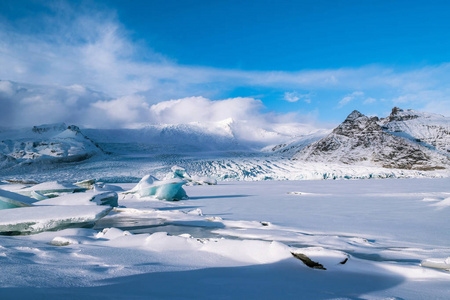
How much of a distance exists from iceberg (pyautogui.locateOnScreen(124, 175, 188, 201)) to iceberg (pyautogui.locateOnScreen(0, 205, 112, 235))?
12.1ft

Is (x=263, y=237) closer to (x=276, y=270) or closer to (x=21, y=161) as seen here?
(x=276, y=270)

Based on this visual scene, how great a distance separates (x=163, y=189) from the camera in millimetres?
6910

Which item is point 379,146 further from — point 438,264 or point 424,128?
point 438,264

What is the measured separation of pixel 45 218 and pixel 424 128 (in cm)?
6157

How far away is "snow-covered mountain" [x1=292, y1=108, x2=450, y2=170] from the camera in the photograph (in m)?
41.5

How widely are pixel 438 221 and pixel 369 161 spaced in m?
42.3

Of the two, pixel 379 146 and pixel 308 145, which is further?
pixel 308 145

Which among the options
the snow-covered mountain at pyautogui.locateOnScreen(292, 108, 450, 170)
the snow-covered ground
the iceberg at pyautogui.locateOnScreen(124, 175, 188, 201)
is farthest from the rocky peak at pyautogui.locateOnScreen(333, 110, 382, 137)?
the snow-covered ground

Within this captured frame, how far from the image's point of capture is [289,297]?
47.8 inches

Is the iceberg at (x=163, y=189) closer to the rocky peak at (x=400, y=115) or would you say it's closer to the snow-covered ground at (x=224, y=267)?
the snow-covered ground at (x=224, y=267)

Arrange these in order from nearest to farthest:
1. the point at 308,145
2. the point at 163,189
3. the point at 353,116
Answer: the point at 163,189 → the point at 308,145 → the point at 353,116

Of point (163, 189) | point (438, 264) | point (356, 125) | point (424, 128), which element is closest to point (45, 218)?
point (438, 264)

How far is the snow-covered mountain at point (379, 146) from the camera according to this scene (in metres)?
41.5

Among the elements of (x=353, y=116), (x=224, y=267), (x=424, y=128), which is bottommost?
(x=224, y=267)
